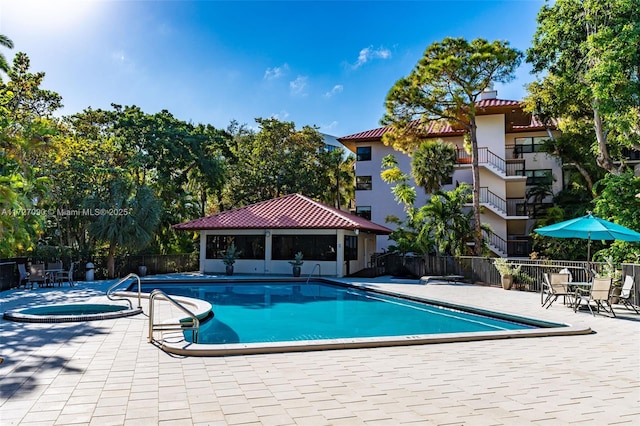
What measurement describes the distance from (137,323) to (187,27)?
36.0ft

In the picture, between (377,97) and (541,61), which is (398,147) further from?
(541,61)

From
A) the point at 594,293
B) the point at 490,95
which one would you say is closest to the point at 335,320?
the point at 594,293

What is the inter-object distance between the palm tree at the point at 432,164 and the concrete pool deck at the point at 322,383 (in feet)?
54.2

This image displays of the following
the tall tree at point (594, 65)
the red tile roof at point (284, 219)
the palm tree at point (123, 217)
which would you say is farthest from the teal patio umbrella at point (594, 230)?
the palm tree at point (123, 217)

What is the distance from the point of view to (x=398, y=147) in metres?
24.0

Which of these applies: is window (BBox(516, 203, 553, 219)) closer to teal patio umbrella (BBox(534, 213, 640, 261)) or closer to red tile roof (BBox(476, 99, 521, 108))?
red tile roof (BBox(476, 99, 521, 108))

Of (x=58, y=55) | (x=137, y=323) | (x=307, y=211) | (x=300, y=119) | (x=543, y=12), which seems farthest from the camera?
(x=300, y=119)

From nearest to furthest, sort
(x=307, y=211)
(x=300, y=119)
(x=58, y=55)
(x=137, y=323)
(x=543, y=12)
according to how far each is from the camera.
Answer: (x=137, y=323)
(x=58, y=55)
(x=543, y=12)
(x=307, y=211)
(x=300, y=119)

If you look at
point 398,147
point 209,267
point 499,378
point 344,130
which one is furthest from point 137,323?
point 344,130

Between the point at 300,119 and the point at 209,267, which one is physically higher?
the point at 300,119

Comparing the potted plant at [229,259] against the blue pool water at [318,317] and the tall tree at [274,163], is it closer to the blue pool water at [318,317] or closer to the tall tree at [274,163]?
the blue pool water at [318,317]

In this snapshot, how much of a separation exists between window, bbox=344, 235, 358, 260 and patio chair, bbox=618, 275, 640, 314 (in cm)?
1277

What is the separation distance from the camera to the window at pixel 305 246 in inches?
843

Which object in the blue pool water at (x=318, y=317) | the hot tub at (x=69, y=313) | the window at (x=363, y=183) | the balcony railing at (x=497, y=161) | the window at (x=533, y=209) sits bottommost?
the blue pool water at (x=318, y=317)
